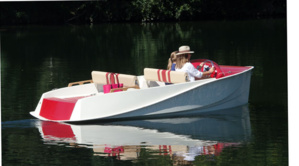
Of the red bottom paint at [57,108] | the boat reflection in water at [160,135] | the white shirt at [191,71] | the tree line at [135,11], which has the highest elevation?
the tree line at [135,11]

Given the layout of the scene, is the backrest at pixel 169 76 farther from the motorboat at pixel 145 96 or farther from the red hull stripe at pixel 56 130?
the red hull stripe at pixel 56 130

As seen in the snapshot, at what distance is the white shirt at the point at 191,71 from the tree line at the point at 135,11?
39.8 meters

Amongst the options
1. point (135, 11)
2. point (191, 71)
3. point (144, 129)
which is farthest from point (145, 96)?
point (135, 11)

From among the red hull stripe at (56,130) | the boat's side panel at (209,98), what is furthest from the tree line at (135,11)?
the red hull stripe at (56,130)

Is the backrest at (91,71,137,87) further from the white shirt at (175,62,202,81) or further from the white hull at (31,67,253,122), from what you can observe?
the white shirt at (175,62,202,81)

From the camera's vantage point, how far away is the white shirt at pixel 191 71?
46.2ft

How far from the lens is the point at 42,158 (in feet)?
35.1

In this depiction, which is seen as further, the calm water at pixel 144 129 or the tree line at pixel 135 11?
the tree line at pixel 135 11

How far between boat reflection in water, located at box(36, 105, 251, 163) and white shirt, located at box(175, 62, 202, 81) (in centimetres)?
74

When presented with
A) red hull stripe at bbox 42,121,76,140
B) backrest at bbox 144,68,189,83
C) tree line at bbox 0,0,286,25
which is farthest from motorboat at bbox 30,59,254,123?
tree line at bbox 0,0,286,25

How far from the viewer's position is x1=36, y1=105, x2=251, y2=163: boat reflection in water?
36.3 ft

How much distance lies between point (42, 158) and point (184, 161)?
2018 millimetres

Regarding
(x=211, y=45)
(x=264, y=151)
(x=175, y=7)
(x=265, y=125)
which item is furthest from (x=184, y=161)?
(x=175, y=7)

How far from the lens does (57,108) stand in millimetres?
13406
